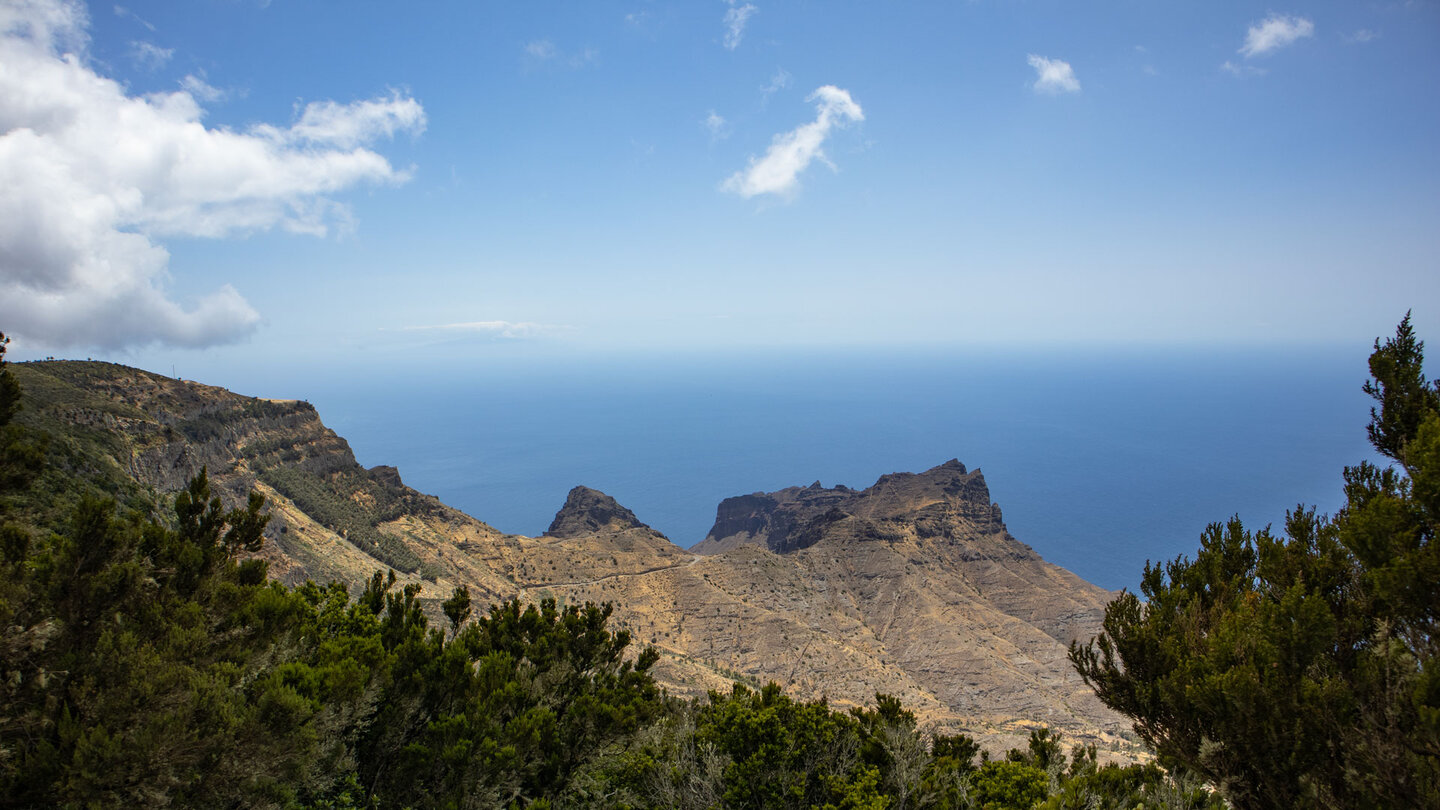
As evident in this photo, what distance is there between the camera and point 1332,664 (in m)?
8.91

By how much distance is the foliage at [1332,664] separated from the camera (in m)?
7.77

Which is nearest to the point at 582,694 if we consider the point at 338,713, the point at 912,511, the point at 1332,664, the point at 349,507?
the point at 338,713

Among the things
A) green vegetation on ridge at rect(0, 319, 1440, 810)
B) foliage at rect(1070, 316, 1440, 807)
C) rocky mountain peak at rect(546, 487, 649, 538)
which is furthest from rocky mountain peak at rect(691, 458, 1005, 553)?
green vegetation on ridge at rect(0, 319, 1440, 810)

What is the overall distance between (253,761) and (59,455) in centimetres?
3083

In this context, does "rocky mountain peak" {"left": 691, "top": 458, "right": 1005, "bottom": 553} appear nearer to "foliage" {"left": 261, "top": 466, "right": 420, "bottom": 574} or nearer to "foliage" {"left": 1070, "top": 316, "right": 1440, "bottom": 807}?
"foliage" {"left": 261, "top": 466, "right": 420, "bottom": 574}

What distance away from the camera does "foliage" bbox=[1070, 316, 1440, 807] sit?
306 inches

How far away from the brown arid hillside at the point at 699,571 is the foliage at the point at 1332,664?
2903 cm

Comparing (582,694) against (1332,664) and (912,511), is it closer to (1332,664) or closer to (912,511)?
(1332,664)

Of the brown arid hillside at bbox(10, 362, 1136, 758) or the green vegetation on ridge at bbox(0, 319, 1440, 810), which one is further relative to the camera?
the brown arid hillside at bbox(10, 362, 1136, 758)

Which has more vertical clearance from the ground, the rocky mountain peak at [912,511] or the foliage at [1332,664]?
the foliage at [1332,664]

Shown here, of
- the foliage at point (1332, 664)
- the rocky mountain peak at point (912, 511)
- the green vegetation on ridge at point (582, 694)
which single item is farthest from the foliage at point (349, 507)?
the foliage at point (1332, 664)

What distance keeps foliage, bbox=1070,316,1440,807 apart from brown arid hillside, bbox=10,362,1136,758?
29030 millimetres

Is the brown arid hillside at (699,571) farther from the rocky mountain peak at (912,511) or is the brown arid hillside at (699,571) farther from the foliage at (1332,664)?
the foliage at (1332,664)

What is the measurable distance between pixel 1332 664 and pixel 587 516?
109938 mm
